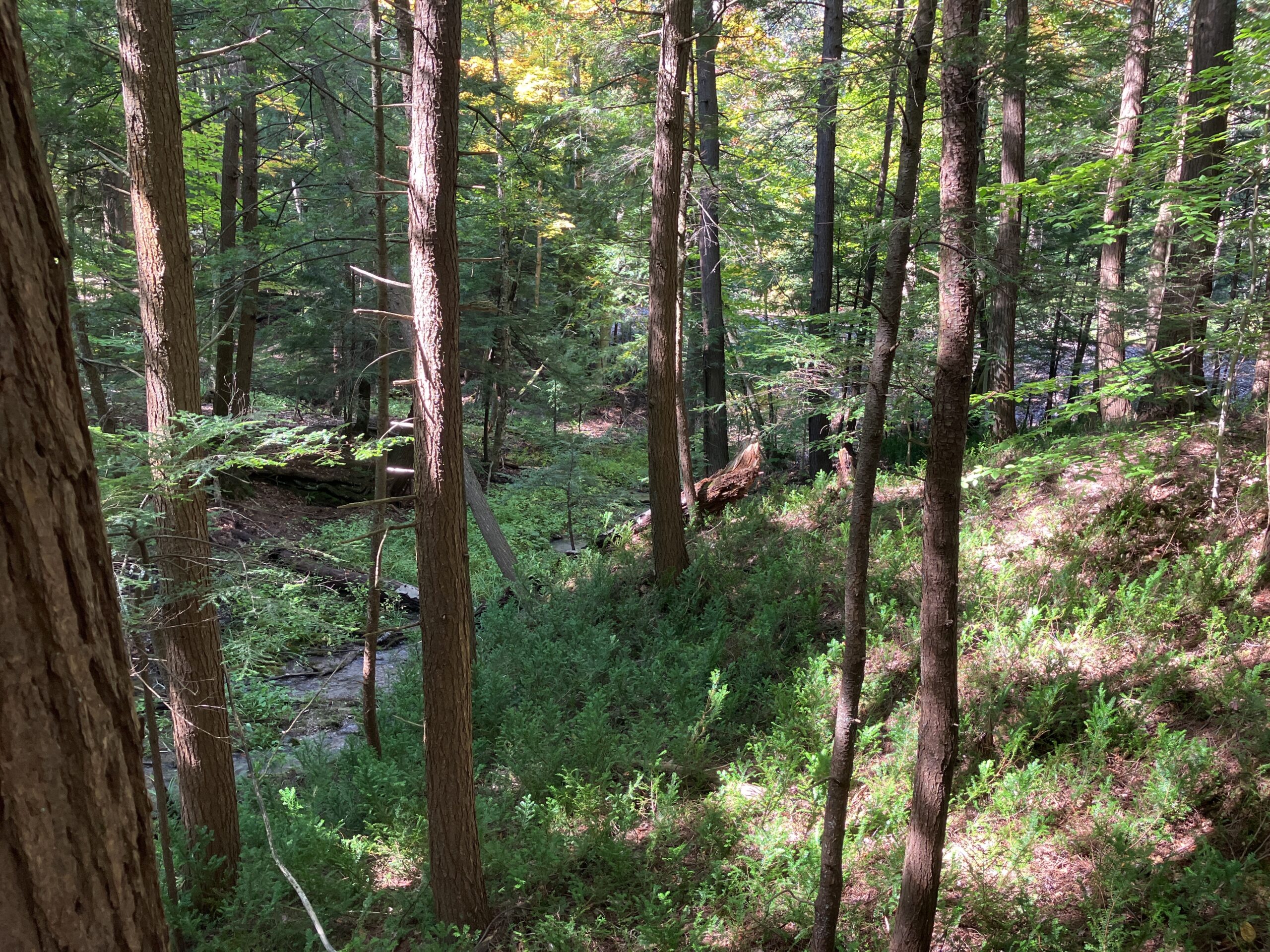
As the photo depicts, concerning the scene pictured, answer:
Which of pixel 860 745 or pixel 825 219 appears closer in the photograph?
pixel 860 745

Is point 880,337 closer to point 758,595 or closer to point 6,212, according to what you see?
point 6,212

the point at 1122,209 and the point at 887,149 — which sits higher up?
the point at 887,149

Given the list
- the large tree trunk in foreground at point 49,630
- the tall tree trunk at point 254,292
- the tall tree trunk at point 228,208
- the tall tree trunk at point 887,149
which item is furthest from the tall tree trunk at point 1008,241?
the tall tree trunk at point 228,208

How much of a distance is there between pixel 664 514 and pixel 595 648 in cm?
199

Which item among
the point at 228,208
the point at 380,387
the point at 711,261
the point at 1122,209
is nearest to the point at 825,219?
the point at 711,261

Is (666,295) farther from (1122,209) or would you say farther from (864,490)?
(1122,209)

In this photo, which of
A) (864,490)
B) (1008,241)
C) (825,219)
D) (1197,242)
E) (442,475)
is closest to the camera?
(864,490)

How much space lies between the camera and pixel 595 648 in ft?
25.5

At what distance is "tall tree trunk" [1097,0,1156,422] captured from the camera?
877 centimetres

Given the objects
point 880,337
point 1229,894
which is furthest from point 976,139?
point 1229,894

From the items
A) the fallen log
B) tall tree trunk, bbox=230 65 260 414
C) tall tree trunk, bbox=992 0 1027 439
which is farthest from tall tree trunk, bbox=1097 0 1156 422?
tall tree trunk, bbox=230 65 260 414

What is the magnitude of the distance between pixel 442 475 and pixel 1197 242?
806cm

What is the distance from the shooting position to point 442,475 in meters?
4.30

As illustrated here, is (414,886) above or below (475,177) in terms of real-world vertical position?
below
